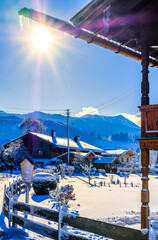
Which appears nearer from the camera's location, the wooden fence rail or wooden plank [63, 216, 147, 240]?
wooden plank [63, 216, 147, 240]

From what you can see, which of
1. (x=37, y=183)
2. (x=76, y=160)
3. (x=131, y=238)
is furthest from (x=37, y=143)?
(x=131, y=238)

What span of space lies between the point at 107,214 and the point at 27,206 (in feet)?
16.9

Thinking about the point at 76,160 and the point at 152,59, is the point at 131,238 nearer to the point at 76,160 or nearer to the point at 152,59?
the point at 152,59

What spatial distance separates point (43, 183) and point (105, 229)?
11791 millimetres

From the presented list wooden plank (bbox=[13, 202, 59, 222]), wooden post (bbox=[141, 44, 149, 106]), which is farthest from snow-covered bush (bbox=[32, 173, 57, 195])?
wooden post (bbox=[141, 44, 149, 106])

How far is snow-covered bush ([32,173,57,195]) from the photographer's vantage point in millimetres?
15552

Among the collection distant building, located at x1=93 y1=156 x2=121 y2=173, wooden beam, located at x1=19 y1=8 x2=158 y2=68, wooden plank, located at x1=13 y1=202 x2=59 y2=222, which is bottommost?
distant building, located at x1=93 y1=156 x2=121 y2=173

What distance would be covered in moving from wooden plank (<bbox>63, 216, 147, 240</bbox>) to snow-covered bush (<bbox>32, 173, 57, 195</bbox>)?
10.8 metres

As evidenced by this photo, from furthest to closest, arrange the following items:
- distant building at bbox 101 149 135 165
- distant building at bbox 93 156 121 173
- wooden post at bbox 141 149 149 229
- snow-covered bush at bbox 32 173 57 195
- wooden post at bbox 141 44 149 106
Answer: distant building at bbox 101 149 135 165, distant building at bbox 93 156 121 173, snow-covered bush at bbox 32 173 57 195, wooden post at bbox 141 44 149 106, wooden post at bbox 141 149 149 229

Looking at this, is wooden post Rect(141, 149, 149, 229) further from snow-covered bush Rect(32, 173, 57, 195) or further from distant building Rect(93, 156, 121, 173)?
distant building Rect(93, 156, 121, 173)

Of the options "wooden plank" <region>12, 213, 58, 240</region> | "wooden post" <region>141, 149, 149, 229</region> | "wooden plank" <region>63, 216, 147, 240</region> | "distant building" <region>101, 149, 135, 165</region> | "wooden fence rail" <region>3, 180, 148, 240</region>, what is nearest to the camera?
"wooden plank" <region>63, 216, 147, 240</region>

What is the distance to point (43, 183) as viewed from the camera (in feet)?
51.3

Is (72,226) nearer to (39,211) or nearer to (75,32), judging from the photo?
(39,211)

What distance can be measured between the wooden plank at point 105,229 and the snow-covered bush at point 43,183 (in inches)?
427
